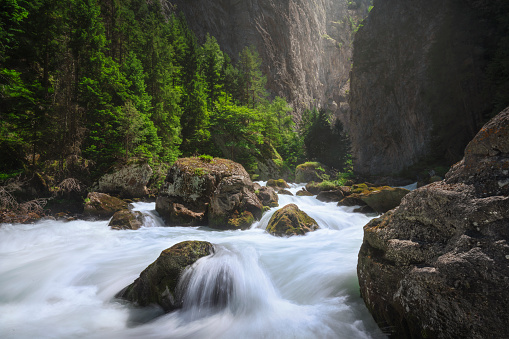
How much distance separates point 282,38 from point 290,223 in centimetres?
5021

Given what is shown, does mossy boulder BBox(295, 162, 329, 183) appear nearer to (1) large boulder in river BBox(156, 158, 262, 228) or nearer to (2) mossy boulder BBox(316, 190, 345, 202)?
(2) mossy boulder BBox(316, 190, 345, 202)

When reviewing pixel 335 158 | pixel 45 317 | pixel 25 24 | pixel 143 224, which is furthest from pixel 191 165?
pixel 335 158

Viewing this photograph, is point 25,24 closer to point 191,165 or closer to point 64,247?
point 191,165

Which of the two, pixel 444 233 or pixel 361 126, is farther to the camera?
pixel 361 126

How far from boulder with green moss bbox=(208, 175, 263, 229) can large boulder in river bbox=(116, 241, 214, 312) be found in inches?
196

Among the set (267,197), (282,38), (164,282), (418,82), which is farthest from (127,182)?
(282,38)

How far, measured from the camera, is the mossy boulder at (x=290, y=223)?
Answer: 25.0 ft

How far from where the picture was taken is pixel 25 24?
34.3 feet

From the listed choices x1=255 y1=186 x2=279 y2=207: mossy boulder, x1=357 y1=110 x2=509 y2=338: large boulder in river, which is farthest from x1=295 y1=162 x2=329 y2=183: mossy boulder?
x1=357 y1=110 x2=509 y2=338: large boulder in river

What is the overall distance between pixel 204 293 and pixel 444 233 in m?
3.24

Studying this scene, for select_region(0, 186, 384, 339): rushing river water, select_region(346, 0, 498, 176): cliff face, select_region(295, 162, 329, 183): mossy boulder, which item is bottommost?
select_region(0, 186, 384, 339): rushing river water

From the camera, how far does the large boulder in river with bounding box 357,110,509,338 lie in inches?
67.8

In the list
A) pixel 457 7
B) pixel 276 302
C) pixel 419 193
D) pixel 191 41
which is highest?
pixel 457 7

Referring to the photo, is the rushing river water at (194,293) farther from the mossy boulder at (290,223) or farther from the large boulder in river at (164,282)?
the mossy boulder at (290,223)
